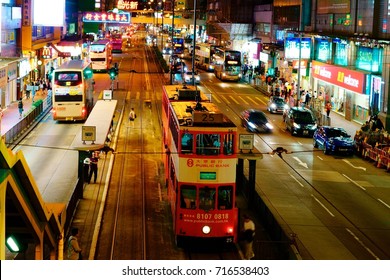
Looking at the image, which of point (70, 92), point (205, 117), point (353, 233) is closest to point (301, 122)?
point (70, 92)

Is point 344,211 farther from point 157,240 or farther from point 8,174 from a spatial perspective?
point 8,174

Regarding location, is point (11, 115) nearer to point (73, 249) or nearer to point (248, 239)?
point (73, 249)

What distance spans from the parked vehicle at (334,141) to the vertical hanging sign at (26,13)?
29.4 metres

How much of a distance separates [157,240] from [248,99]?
4104 cm

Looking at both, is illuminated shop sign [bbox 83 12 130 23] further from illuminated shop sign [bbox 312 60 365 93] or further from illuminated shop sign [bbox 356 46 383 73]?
illuminated shop sign [bbox 356 46 383 73]

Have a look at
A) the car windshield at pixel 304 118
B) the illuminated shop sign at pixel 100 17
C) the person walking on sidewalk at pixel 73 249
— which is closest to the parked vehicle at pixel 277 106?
the car windshield at pixel 304 118

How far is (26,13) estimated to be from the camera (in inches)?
2244

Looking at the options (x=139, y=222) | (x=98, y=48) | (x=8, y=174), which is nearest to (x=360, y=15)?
(x=139, y=222)

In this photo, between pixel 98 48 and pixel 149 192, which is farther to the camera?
pixel 98 48

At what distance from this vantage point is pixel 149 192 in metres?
27.7

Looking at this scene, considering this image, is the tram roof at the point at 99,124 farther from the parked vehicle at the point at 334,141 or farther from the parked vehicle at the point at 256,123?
the parked vehicle at the point at 334,141

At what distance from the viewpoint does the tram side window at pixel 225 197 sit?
759 inches

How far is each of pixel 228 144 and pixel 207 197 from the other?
1592 millimetres
